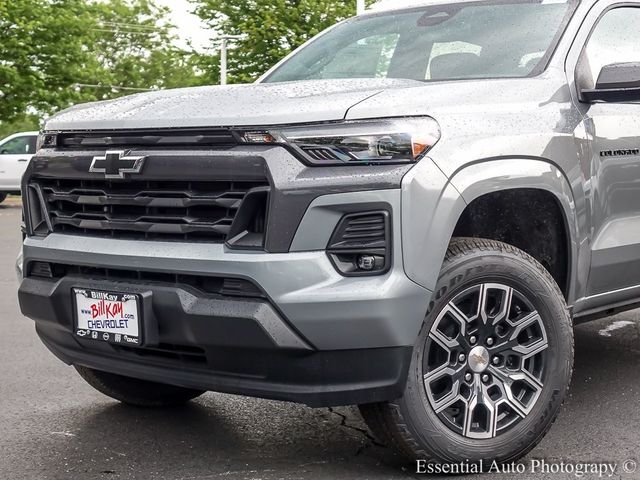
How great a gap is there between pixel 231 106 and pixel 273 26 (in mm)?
23536

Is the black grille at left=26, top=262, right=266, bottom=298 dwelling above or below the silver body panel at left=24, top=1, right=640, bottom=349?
below

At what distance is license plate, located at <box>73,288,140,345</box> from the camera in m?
3.43

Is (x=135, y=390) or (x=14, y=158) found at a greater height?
(x=135, y=390)

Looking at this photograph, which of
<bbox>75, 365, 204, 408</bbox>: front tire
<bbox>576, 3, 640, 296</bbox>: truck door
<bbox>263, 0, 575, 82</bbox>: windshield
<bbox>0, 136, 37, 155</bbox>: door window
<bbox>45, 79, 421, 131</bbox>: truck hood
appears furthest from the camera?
<bbox>0, 136, 37, 155</bbox>: door window

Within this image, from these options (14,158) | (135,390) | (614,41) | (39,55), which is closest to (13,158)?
(14,158)

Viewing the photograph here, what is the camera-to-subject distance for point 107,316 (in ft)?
11.5

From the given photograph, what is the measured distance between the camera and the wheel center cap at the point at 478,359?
140 inches

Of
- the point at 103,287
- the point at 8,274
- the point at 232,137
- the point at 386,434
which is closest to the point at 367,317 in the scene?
the point at 386,434

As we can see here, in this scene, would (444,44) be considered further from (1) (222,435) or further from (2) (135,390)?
(2) (135,390)

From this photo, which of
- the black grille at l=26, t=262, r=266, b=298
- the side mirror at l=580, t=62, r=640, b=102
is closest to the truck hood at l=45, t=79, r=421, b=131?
the black grille at l=26, t=262, r=266, b=298

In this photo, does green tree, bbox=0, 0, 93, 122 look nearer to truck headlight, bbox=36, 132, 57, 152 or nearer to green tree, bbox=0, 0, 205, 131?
green tree, bbox=0, 0, 205, 131

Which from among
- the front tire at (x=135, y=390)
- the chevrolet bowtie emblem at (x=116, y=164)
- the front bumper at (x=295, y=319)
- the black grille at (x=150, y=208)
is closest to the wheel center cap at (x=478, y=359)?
the front bumper at (x=295, y=319)

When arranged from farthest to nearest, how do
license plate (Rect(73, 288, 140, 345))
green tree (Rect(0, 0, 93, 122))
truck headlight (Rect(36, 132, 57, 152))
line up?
green tree (Rect(0, 0, 93, 122)) < truck headlight (Rect(36, 132, 57, 152)) < license plate (Rect(73, 288, 140, 345))

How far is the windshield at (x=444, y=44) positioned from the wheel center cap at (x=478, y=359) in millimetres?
1153
